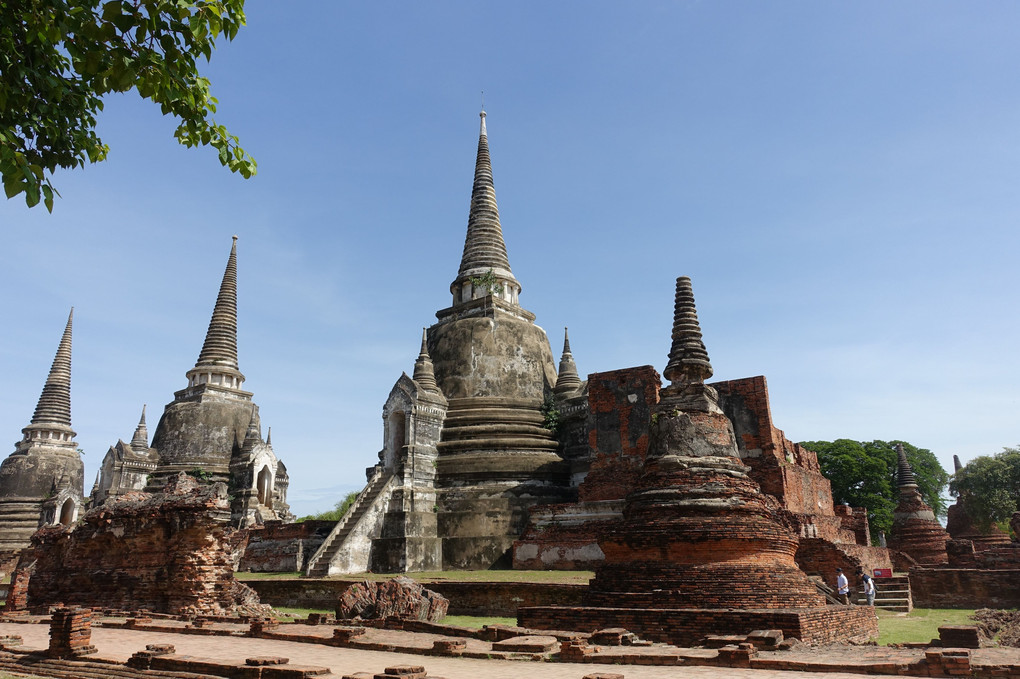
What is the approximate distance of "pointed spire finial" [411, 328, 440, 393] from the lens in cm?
2442

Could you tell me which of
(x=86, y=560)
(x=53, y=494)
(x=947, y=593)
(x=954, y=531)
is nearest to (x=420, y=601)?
(x=86, y=560)

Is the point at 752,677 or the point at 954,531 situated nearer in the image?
the point at 752,677

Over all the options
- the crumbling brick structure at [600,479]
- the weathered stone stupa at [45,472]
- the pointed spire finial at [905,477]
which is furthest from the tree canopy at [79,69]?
the weathered stone stupa at [45,472]

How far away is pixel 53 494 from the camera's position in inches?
1428

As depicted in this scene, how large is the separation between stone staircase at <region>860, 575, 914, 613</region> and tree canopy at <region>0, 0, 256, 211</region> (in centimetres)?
1709

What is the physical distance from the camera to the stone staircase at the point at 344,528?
19781 mm

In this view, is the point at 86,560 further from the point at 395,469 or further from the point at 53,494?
the point at 53,494

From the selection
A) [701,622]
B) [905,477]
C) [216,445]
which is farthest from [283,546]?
[905,477]

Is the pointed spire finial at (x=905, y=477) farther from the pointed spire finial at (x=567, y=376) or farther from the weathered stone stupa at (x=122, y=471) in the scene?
the weathered stone stupa at (x=122, y=471)

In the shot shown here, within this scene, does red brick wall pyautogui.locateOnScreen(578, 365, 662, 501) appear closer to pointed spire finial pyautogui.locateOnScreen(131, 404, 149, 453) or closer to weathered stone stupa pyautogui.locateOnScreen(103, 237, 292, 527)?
weathered stone stupa pyautogui.locateOnScreen(103, 237, 292, 527)

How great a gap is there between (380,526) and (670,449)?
11323 mm

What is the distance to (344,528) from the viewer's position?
2098 cm

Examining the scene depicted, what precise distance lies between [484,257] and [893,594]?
1738cm

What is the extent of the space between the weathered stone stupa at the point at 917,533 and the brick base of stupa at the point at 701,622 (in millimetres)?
20251
